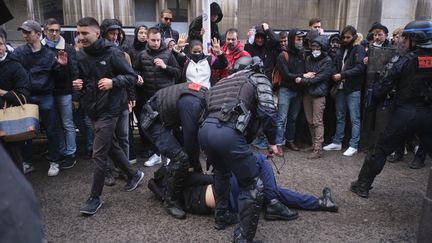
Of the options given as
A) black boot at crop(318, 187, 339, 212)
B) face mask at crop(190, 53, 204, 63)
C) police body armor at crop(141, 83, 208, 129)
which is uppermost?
face mask at crop(190, 53, 204, 63)

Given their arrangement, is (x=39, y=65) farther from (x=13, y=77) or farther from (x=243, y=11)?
(x=243, y=11)

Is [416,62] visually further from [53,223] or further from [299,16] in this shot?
[299,16]

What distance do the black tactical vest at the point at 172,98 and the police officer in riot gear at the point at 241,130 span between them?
0.69 ft

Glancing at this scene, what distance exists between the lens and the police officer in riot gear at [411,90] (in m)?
3.77

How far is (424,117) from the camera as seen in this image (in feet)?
12.5

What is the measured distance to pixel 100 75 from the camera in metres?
3.97

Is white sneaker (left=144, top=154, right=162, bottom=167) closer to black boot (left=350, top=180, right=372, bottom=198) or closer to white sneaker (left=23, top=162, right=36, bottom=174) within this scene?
white sneaker (left=23, top=162, right=36, bottom=174)

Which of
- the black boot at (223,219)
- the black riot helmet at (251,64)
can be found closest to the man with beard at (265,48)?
the black riot helmet at (251,64)

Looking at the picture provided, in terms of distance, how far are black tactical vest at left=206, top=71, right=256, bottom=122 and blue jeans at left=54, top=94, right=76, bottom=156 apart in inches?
111

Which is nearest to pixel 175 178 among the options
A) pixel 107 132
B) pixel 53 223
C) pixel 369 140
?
pixel 107 132

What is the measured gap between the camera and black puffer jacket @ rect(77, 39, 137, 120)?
395 cm

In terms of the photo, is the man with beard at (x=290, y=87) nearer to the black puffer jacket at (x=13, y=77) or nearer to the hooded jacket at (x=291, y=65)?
the hooded jacket at (x=291, y=65)

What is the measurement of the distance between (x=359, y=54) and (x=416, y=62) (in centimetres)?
200

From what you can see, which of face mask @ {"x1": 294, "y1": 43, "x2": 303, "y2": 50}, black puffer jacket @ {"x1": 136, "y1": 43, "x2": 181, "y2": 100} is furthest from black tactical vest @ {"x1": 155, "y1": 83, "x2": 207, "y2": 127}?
face mask @ {"x1": 294, "y1": 43, "x2": 303, "y2": 50}
